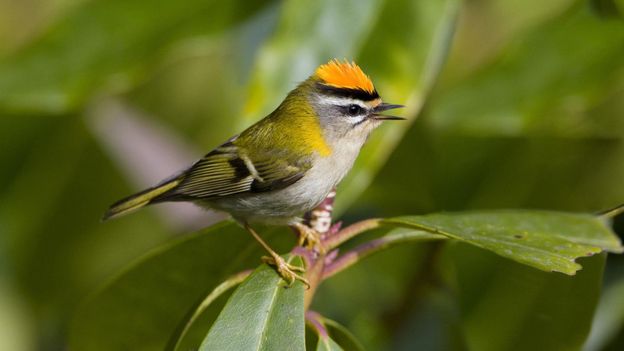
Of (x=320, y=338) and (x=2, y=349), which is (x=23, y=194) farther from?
(x=320, y=338)

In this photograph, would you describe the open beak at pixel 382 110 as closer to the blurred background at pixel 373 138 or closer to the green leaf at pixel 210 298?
the blurred background at pixel 373 138

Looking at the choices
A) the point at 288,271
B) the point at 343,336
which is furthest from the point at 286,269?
the point at 343,336

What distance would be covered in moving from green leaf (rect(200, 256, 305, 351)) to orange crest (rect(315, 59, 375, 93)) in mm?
518

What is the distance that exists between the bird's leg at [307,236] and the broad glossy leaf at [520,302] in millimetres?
423

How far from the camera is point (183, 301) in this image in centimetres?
186

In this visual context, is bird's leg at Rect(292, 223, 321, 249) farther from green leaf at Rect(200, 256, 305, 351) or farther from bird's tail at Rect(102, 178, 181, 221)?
bird's tail at Rect(102, 178, 181, 221)

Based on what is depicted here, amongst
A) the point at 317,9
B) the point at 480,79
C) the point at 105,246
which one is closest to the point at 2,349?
the point at 105,246

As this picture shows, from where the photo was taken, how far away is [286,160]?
6.83ft

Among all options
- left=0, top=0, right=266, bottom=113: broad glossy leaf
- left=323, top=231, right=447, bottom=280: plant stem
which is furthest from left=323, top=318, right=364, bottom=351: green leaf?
left=0, top=0, right=266, bottom=113: broad glossy leaf

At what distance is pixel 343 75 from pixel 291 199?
31cm

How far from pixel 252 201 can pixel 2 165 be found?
0.97 m

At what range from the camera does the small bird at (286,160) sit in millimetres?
1979

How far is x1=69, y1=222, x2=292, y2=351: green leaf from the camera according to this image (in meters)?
1.78

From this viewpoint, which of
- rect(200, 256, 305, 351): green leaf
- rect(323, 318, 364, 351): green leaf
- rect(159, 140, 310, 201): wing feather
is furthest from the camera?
rect(159, 140, 310, 201): wing feather
